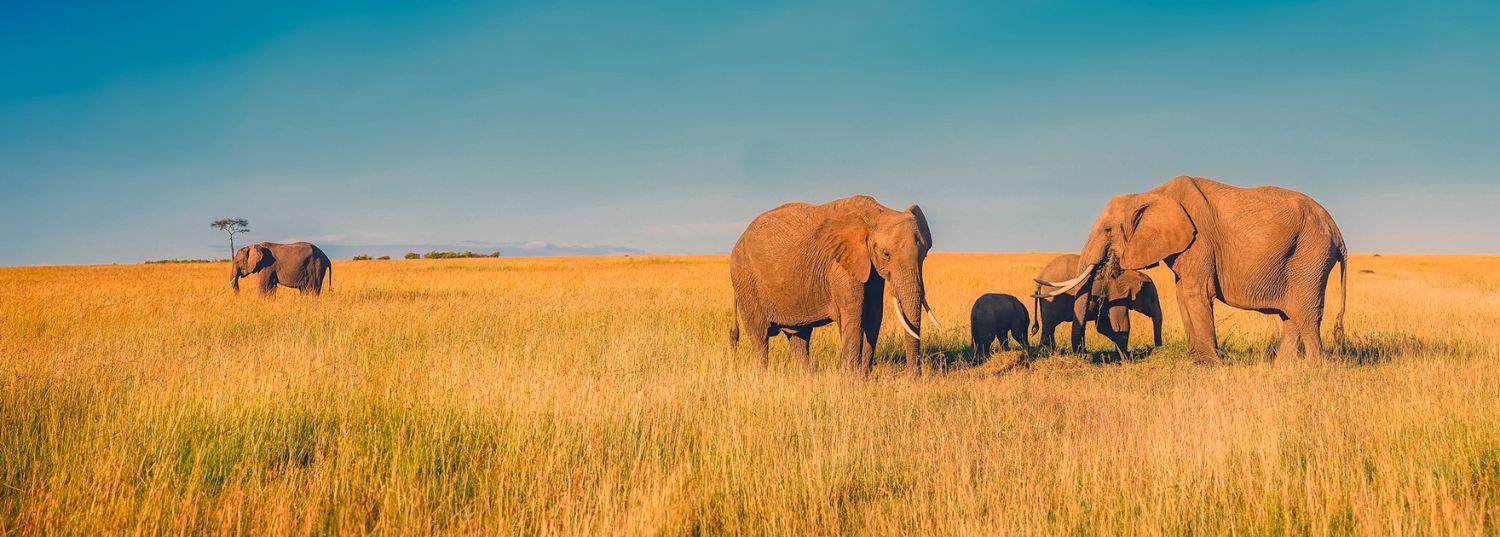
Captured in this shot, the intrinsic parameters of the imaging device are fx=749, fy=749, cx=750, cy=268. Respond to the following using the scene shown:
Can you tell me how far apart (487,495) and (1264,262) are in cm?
840

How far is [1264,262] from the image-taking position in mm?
8305

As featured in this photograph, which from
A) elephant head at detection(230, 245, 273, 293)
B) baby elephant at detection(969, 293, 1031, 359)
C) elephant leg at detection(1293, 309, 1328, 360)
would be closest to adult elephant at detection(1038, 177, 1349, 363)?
elephant leg at detection(1293, 309, 1328, 360)

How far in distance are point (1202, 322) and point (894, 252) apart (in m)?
4.11

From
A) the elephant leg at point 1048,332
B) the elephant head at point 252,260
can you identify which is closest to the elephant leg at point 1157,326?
the elephant leg at point 1048,332

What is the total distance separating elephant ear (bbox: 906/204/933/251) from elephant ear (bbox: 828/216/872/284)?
478mm

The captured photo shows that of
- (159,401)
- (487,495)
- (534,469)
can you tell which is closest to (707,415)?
(534,469)

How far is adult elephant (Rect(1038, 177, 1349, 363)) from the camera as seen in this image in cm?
834

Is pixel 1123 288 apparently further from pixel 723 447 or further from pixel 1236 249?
Answer: pixel 723 447

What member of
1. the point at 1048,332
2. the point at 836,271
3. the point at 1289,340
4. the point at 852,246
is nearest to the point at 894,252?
the point at 852,246

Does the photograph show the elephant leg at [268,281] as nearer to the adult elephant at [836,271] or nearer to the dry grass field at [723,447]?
the dry grass field at [723,447]

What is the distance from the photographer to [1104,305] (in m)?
10.4

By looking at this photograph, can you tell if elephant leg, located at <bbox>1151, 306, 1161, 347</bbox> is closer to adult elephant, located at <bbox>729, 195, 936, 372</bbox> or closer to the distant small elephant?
adult elephant, located at <bbox>729, 195, 936, 372</bbox>

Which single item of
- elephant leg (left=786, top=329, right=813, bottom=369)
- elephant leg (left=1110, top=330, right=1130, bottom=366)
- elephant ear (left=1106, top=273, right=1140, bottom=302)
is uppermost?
elephant ear (left=1106, top=273, right=1140, bottom=302)

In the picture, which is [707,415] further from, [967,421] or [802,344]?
[802,344]
